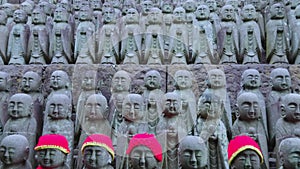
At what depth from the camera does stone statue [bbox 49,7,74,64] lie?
27.0 ft

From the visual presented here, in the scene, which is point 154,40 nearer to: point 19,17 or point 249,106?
point 19,17

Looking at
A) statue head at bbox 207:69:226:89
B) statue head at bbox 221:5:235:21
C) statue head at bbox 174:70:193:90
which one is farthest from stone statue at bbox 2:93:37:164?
statue head at bbox 221:5:235:21

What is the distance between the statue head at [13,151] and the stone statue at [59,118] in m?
0.90

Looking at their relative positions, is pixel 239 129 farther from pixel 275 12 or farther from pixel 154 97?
pixel 275 12

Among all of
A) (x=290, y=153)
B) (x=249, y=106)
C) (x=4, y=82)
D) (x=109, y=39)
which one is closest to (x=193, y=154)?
(x=290, y=153)

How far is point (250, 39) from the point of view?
27.0 feet

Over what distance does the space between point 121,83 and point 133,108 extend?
0.88 meters

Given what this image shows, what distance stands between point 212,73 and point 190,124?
882 mm

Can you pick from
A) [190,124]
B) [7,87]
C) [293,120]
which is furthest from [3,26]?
[293,120]

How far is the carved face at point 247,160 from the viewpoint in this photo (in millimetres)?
5270

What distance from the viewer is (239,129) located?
632 cm

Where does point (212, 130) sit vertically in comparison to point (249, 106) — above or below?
below

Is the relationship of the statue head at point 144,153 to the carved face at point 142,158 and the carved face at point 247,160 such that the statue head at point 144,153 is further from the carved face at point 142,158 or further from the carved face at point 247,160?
the carved face at point 247,160

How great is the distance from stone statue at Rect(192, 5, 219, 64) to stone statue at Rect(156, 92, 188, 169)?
1903mm
